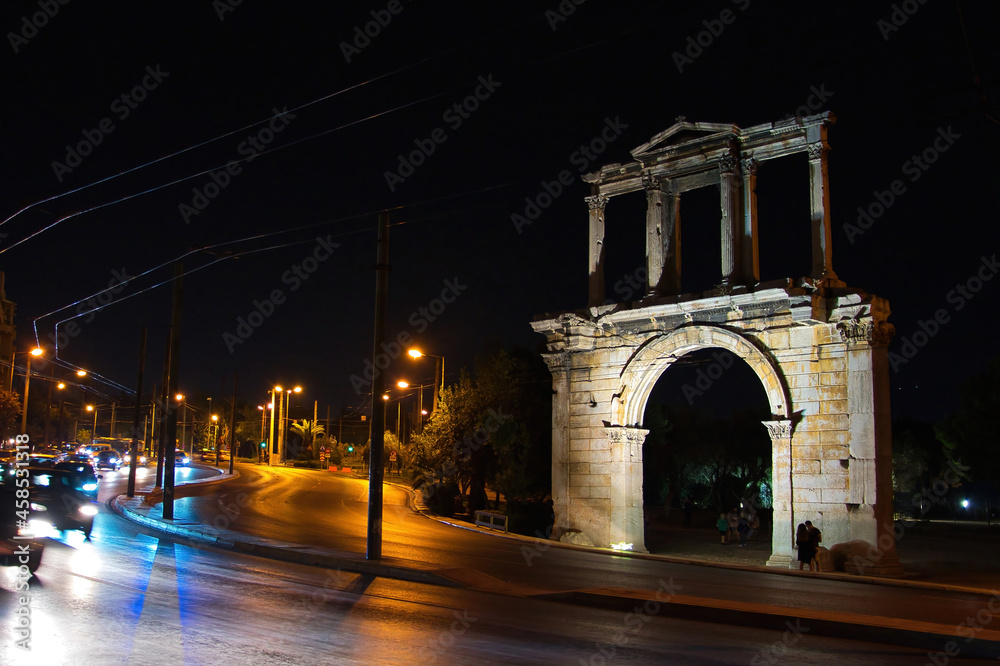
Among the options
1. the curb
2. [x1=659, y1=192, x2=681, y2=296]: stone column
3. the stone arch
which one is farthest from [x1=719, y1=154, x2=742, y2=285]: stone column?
the curb

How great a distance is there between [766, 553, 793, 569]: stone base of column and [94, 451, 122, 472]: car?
4331cm

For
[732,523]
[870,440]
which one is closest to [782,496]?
[870,440]

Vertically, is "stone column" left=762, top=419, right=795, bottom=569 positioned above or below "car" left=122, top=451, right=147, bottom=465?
above

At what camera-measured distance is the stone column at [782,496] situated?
20.7 m

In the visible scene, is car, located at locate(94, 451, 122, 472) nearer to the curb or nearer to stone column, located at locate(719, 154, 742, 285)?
the curb

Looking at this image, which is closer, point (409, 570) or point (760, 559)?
point (409, 570)

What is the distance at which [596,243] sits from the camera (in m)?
26.1

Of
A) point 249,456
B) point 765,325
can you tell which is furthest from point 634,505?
point 249,456

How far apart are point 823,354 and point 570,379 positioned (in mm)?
7678

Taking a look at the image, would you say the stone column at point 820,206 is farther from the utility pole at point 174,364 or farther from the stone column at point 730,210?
the utility pole at point 174,364

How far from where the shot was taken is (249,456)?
110 metres

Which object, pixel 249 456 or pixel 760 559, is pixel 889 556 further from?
pixel 249 456

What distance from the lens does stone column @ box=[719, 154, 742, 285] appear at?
75.7 feet

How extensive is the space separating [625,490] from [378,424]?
1067 cm
